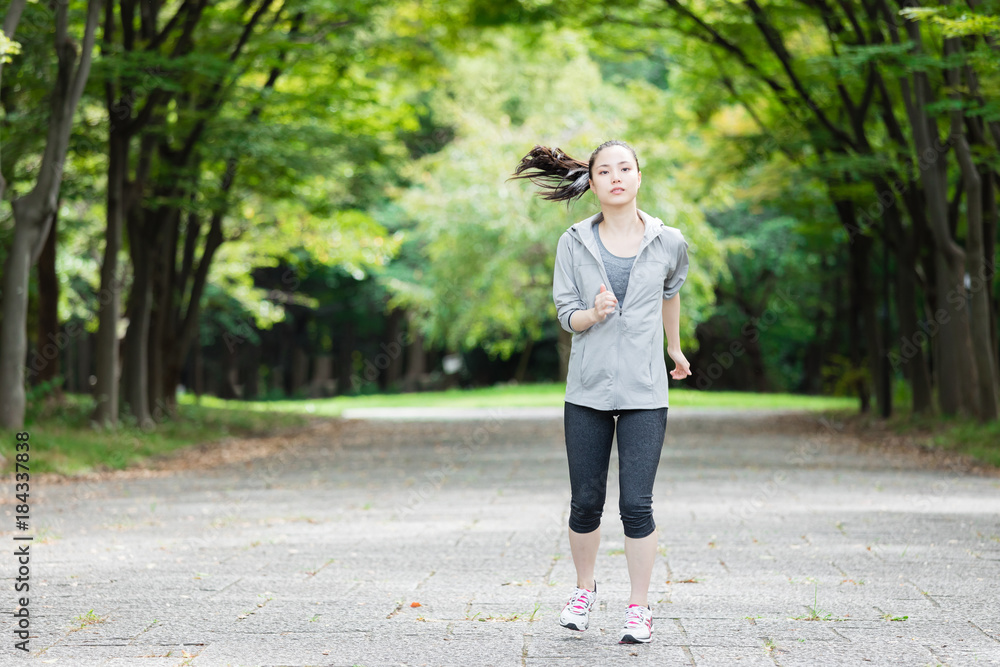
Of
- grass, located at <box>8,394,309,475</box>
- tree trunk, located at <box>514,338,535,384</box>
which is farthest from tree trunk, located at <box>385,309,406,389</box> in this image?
grass, located at <box>8,394,309,475</box>

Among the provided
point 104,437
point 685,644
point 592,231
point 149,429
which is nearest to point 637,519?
point 685,644

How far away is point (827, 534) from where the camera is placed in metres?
7.93

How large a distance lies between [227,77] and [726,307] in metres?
26.7

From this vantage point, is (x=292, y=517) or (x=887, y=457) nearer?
(x=292, y=517)

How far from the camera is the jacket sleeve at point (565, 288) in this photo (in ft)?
15.9

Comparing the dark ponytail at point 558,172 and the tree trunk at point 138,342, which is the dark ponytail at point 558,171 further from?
the tree trunk at point 138,342

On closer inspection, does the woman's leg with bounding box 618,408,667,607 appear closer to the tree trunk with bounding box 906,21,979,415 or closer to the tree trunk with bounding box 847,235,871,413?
the tree trunk with bounding box 906,21,979,415

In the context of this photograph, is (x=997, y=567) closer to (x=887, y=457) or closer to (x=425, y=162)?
(x=887, y=457)

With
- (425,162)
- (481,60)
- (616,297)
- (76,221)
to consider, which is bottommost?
(616,297)

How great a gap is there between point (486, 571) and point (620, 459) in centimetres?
191

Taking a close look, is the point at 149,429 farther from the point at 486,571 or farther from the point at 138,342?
the point at 486,571

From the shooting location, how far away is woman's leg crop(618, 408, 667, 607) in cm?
472

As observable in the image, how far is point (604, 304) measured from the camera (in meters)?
4.55

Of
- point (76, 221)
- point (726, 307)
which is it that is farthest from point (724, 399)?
point (76, 221)
